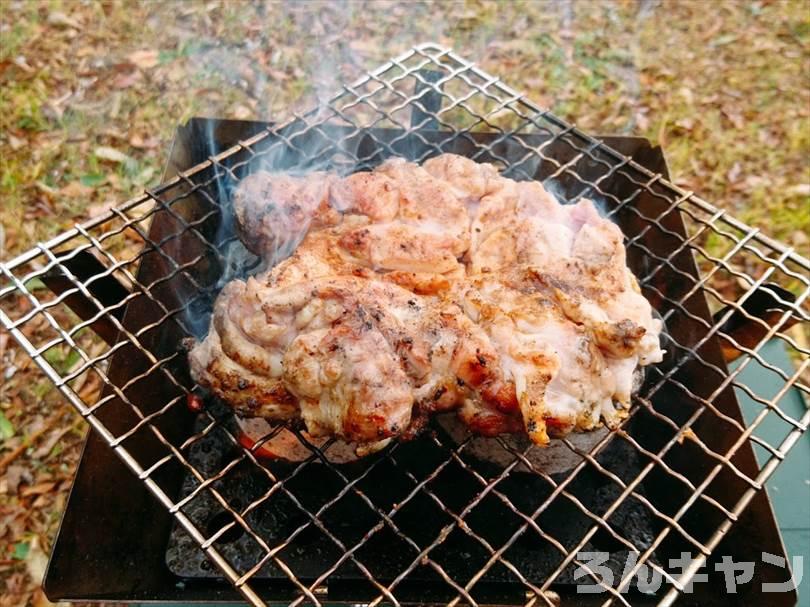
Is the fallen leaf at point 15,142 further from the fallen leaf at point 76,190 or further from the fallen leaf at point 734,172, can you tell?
the fallen leaf at point 734,172

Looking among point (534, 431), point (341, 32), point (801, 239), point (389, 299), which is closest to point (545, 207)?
point (389, 299)

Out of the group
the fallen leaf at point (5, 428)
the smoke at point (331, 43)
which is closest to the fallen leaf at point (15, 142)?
the smoke at point (331, 43)

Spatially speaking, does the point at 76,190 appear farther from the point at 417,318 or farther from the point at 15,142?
the point at 417,318

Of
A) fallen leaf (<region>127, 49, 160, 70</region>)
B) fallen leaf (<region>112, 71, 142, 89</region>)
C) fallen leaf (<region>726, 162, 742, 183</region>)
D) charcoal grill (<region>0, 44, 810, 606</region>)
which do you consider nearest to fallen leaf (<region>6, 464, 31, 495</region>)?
charcoal grill (<region>0, 44, 810, 606</region>)

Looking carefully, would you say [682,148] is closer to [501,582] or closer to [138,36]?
[501,582]

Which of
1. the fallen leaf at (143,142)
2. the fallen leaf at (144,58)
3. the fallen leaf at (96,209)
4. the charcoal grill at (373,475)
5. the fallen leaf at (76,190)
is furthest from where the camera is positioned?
the fallen leaf at (144,58)

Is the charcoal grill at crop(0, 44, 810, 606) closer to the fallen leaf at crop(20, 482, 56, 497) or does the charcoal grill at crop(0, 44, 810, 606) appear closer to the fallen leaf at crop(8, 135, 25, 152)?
the fallen leaf at crop(20, 482, 56, 497)

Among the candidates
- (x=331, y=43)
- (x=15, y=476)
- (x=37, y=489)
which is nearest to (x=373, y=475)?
(x=37, y=489)
